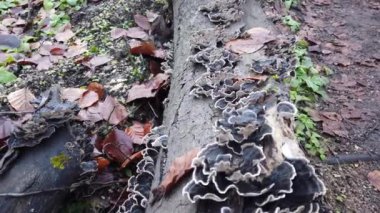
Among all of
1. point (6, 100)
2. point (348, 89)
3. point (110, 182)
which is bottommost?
point (348, 89)

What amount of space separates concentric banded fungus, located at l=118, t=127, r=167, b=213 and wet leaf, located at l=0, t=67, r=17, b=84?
1771mm

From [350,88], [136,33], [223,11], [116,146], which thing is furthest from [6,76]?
[350,88]

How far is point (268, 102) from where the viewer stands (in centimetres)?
222

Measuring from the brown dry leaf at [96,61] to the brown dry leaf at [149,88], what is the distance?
493 millimetres

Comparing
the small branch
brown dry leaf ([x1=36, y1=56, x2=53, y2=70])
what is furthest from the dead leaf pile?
the small branch

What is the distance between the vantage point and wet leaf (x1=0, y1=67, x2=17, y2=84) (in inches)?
153

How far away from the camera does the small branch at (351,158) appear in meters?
3.61

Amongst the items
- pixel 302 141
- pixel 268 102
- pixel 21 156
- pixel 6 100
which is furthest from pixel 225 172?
pixel 6 100

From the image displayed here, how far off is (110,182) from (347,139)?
2.07 m

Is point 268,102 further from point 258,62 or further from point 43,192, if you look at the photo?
point 43,192

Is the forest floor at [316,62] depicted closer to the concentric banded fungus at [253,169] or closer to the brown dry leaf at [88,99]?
the brown dry leaf at [88,99]

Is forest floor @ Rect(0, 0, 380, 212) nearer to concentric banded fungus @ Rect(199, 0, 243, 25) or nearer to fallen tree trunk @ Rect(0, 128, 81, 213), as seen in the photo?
fallen tree trunk @ Rect(0, 128, 81, 213)

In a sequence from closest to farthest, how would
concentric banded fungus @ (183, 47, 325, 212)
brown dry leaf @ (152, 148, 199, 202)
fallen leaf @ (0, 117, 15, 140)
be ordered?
concentric banded fungus @ (183, 47, 325, 212), brown dry leaf @ (152, 148, 199, 202), fallen leaf @ (0, 117, 15, 140)

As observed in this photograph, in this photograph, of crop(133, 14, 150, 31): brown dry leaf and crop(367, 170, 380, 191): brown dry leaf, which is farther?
crop(133, 14, 150, 31): brown dry leaf
